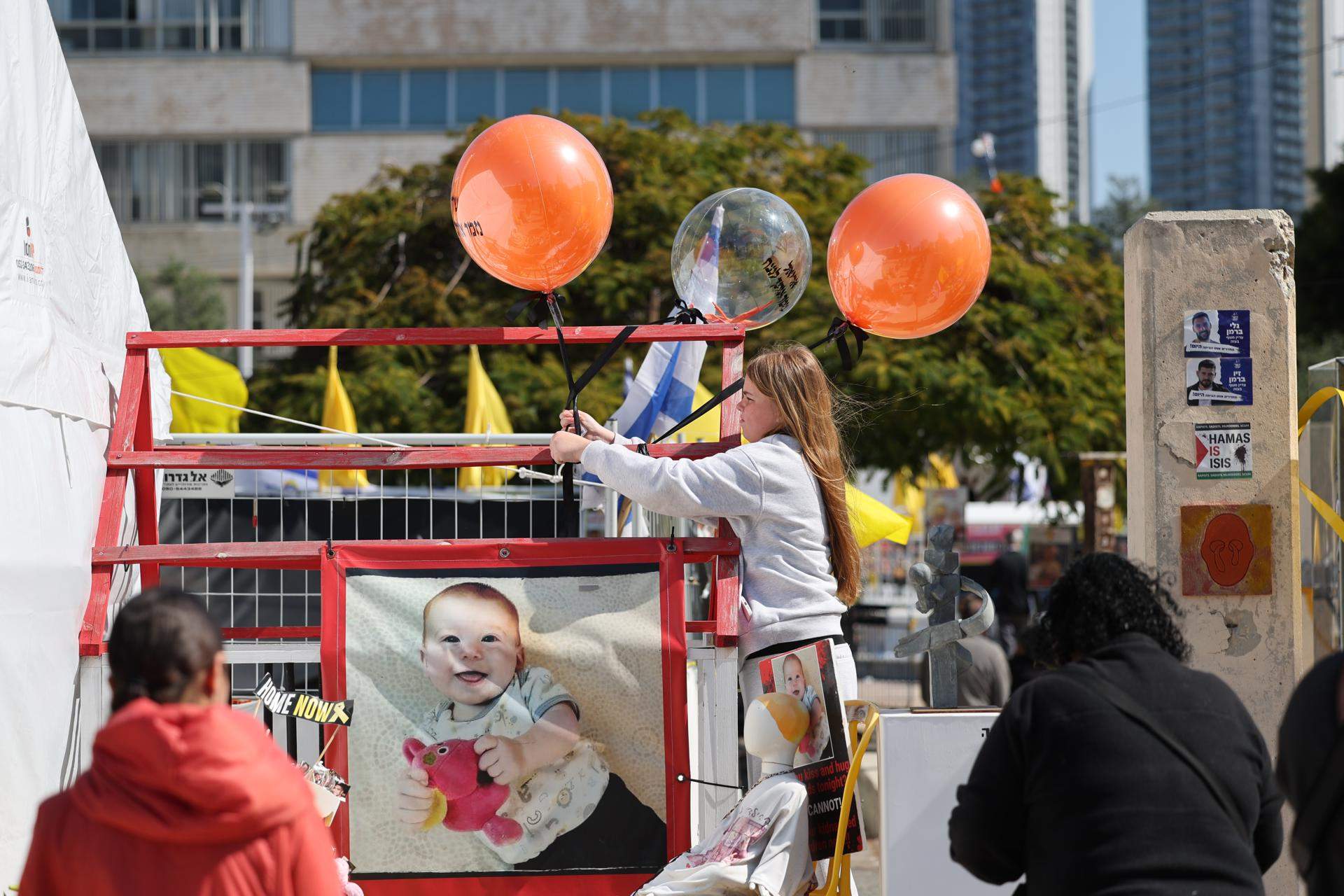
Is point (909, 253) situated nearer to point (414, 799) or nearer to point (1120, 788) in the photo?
point (414, 799)

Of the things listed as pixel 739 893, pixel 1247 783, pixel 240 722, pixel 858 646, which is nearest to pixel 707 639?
pixel 739 893

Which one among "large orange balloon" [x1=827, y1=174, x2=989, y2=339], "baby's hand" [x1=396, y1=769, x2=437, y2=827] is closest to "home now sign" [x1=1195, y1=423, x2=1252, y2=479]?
"large orange balloon" [x1=827, y1=174, x2=989, y2=339]

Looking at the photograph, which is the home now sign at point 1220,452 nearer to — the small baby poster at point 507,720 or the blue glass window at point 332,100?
the small baby poster at point 507,720

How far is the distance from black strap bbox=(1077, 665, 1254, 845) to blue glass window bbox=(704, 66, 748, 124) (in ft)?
101

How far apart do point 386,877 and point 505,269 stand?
200 cm

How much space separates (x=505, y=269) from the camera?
4863 millimetres

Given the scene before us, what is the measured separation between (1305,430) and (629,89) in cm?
2838

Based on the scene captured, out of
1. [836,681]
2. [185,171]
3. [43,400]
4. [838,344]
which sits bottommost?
[836,681]

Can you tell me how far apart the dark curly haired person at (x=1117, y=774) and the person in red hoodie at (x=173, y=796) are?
136 centimetres

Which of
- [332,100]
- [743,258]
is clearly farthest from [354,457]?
[332,100]

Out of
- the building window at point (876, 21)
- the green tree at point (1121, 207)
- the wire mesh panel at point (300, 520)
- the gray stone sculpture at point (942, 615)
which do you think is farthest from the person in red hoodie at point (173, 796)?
the green tree at point (1121, 207)

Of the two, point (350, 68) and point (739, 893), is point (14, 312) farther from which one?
point (350, 68)

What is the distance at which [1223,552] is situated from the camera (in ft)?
16.8

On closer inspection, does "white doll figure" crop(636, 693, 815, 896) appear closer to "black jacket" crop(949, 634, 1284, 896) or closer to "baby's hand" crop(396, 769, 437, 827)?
"baby's hand" crop(396, 769, 437, 827)
